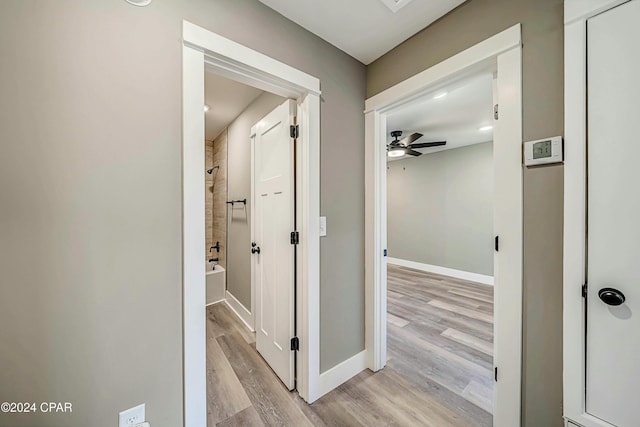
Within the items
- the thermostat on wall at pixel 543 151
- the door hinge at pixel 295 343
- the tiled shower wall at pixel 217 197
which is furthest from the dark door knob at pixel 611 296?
the tiled shower wall at pixel 217 197

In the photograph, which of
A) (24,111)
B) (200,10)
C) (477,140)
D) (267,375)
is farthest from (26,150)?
(477,140)

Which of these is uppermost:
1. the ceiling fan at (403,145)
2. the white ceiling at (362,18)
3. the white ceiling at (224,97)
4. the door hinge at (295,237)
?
the white ceiling at (224,97)

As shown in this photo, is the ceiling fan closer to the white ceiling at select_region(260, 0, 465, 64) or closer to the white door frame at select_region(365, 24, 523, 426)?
the white ceiling at select_region(260, 0, 465, 64)

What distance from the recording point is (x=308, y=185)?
1.55m

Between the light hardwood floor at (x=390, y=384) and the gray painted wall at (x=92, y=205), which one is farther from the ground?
the gray painted wall at (x=92, y=205)

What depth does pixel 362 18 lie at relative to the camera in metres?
1.44

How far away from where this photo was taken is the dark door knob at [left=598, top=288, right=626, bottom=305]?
848 mm

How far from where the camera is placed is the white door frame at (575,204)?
36.4 inches

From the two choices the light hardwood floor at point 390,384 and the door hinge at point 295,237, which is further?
the door hinge at point 295,237

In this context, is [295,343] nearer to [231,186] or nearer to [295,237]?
[295,237]

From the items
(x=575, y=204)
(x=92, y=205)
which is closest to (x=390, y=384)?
(x=575, y=204)

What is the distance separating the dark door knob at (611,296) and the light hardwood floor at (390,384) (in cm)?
110

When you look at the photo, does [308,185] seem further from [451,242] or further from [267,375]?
[451,242]

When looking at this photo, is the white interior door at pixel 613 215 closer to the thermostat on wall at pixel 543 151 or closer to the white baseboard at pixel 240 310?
the thermostat on wall at pixel 543 151
